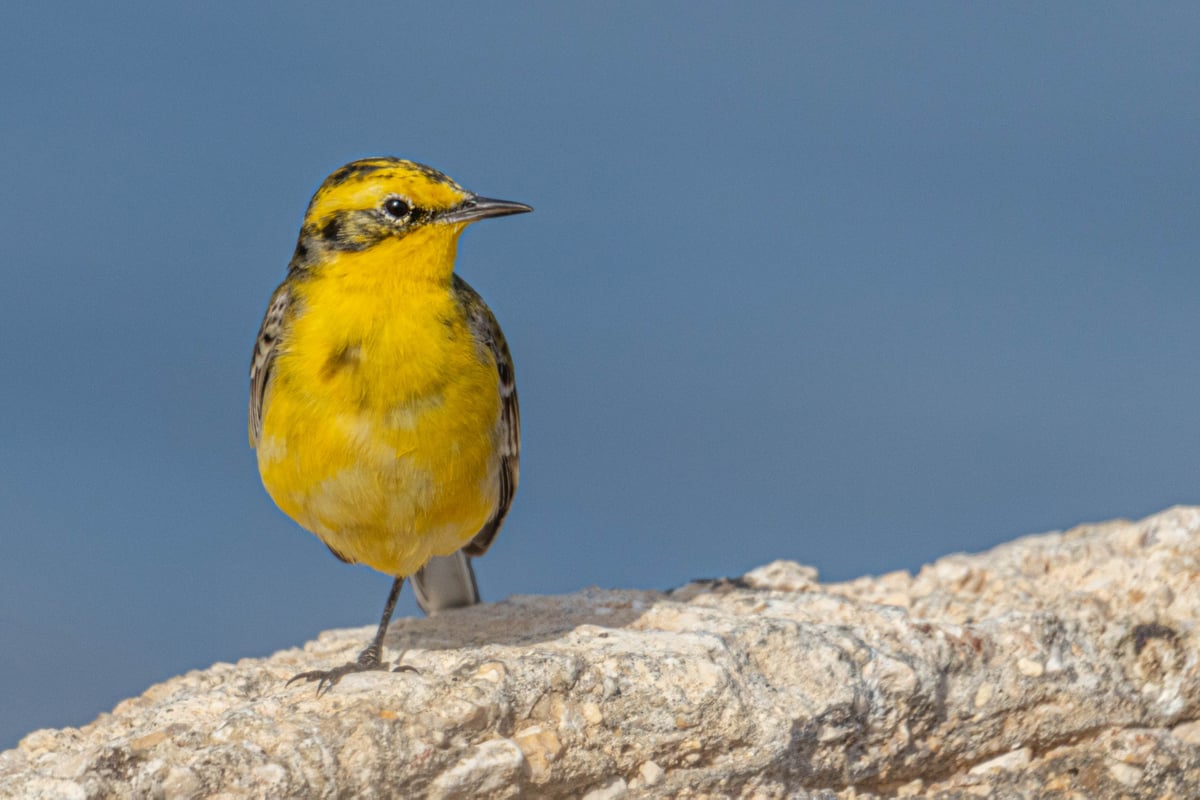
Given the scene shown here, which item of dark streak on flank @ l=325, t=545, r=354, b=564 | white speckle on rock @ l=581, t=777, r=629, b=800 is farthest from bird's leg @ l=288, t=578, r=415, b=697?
white speckle on rock @ l=581, t=777, r=629, b=800

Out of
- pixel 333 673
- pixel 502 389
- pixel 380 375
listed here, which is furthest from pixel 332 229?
pixel 333 673

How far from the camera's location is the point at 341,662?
7160mm

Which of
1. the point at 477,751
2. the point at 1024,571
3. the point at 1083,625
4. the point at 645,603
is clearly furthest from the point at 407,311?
the point at 1024,571

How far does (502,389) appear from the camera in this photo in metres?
6.80

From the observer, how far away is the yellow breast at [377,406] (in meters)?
6.04

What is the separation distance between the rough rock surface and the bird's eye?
78.0 inches

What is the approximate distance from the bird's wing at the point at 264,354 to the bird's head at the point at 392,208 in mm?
337

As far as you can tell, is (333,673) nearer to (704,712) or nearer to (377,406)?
(377,406)

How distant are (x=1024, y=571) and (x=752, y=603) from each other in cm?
186

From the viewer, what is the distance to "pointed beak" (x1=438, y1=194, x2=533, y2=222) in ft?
20.4

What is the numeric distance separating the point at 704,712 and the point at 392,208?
101 inches

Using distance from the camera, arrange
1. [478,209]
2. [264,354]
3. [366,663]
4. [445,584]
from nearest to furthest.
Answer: [478,209]
[264,354]
[366,663]
[445,584]

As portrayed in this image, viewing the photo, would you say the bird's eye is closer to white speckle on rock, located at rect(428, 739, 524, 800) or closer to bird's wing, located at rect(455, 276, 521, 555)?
bird's wing, located at rect(455, 276, 521, 555)

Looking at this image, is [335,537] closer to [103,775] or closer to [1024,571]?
[103,775]
